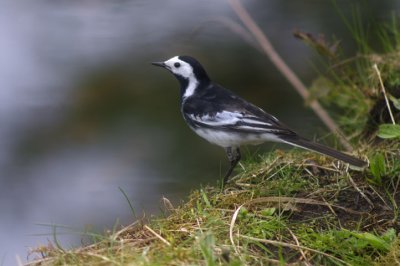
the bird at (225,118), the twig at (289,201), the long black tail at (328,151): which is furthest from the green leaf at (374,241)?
the bird at (225,118)

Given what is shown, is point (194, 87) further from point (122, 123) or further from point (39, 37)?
point (39, 37)

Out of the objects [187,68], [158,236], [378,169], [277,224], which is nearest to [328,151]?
[378,169]

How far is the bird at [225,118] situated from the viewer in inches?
219

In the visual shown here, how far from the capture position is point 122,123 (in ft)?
30.7

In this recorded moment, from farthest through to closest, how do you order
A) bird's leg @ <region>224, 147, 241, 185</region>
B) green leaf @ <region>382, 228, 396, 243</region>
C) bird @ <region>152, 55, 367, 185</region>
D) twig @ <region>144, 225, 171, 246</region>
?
1. bird's leg @ <region>224, 147, 241, 185</region>
2. bird @ <region>152, 55, 367, 185</region>
3. green leaf @ <region>382, 228, 396, 243</region>
4. twig @ <region>144, 225, 171, 246</region>

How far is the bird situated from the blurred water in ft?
4.32

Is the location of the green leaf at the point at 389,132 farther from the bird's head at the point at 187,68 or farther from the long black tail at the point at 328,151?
the bird's head at the point at 187,68

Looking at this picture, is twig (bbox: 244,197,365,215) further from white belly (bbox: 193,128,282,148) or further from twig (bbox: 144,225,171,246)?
white belly (bbox: 193,128,282,148)

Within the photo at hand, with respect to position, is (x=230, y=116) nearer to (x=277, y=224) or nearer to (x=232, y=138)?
(x=232, y=138)

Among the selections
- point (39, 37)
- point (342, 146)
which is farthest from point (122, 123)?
point (342, 146)

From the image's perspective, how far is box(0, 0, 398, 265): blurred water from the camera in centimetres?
804

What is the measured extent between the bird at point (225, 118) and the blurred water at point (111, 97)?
4.32 ft

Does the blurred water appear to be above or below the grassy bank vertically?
below

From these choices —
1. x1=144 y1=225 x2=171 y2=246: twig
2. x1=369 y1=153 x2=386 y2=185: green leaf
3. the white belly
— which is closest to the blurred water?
the white belly
